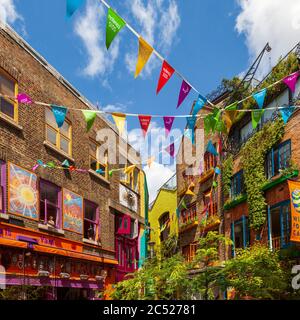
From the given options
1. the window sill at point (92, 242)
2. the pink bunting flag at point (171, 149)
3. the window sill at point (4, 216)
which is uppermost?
the pink bunting flag at point (171, 149)

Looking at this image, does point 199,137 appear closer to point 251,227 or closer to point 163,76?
point 251,227

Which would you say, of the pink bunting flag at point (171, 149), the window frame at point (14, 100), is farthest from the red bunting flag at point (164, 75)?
the pink bunting flag at point (171, 149)

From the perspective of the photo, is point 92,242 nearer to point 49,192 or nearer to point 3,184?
point 49,192

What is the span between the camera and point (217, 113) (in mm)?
10680

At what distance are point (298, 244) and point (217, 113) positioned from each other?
284 inches

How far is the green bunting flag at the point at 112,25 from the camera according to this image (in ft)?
26.2

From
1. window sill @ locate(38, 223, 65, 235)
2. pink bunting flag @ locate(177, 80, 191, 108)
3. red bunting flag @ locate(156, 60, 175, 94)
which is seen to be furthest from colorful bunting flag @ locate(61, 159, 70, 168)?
red bunting flag @ locate(156, 60, 175, 94)

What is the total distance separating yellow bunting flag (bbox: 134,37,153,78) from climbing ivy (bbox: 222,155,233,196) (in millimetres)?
14115

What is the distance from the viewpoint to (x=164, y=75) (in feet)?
30.3

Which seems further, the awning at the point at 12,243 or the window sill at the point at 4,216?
the window sill at the point at 4,216

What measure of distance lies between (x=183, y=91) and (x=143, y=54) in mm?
1528

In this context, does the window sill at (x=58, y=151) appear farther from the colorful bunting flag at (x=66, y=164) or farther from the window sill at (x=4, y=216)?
the window sill at (x=4, y=216)

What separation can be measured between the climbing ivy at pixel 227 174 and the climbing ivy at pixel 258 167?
2123mm

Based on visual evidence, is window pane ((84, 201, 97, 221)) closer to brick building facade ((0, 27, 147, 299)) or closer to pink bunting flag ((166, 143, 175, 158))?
brick building facade ((0, 27, 147, 299))
